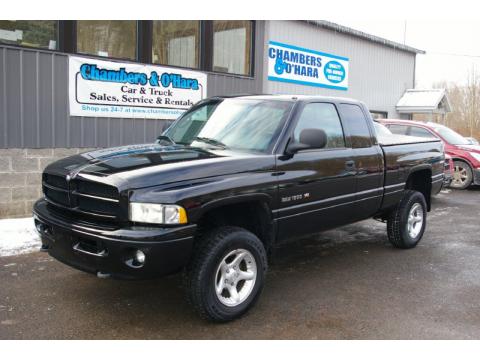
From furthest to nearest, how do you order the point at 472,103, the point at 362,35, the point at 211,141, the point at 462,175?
1. the point at 472,103
2. the point at 362,35
3. the point at 462,175
4. the point at 211,141

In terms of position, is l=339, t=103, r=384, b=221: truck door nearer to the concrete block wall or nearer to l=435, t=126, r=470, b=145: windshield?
the concrete block wall

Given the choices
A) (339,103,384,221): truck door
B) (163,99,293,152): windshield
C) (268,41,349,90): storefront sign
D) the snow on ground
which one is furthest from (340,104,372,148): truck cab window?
(268,41,349,90): storefront sign

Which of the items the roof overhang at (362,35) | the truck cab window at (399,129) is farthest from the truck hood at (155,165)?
the roof overhang at (362,35)

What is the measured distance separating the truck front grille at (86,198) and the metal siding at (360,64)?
962 centimetres

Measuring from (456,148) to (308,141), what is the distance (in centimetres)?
929

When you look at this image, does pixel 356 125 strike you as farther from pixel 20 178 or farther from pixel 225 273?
pixel 20 178

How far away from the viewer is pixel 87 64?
28.1 ft

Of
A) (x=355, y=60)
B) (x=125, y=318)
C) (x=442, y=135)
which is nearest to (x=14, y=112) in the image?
(x=125, y=318)

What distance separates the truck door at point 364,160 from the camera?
533cm

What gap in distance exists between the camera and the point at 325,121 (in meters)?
5.09

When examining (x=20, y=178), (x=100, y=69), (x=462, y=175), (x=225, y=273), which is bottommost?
(x=225, y=273)

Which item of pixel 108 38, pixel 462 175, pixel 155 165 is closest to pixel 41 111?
pixel 108 38

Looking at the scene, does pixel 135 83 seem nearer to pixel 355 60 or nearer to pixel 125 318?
pixel 125 318

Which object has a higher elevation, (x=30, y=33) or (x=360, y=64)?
(x=360, y=64)
